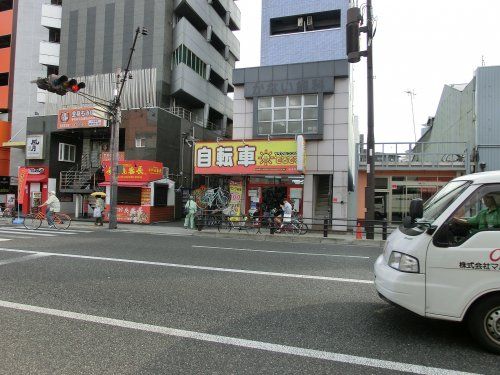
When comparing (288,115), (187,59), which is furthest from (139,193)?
(187,59)

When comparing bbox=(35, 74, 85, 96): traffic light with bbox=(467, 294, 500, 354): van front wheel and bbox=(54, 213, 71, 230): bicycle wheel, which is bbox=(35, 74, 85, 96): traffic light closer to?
bbox=(54, 213, 71, 230): bicycle wheel

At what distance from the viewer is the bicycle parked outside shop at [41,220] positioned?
62.4 ft

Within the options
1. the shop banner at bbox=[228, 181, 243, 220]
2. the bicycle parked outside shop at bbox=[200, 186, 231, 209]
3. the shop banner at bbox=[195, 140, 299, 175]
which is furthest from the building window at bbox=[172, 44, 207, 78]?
the shop banner at bbox=[228, 181, 243, 220]

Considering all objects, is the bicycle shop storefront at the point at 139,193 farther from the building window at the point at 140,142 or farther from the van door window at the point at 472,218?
the van door window at the point at 472,218

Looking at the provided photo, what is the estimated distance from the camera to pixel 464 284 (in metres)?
4.04

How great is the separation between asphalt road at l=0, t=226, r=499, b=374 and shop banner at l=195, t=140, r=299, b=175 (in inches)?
441

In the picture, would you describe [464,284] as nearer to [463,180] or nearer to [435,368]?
[435,368]

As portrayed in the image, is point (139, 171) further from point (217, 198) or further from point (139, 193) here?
point (217, 198)

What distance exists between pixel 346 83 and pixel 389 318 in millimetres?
17062

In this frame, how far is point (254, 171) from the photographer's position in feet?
65.2

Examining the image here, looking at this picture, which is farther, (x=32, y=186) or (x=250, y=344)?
(x=32, y=186)

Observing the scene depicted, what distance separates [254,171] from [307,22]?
38.4ft

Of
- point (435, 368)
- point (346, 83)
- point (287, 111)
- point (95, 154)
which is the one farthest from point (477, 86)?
point (95, 154)

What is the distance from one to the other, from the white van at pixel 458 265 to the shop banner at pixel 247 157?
14.8 m
